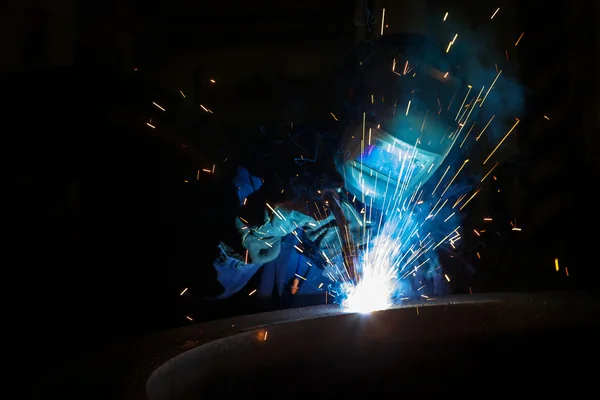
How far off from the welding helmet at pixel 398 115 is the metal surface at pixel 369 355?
0.62m

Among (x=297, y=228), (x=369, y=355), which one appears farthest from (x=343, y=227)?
(x=369, y=355)

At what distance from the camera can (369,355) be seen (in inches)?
56.4

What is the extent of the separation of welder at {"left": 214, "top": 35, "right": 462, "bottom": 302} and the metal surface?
2.14ft

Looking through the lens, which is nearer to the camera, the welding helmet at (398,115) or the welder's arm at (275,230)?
the welding helmet at (398,115)

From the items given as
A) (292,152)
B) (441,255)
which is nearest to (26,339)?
(292,152)

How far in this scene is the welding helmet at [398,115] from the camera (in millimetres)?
2033

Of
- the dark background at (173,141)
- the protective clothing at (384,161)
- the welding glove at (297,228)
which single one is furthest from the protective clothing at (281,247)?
the protective clothing at (384,161)

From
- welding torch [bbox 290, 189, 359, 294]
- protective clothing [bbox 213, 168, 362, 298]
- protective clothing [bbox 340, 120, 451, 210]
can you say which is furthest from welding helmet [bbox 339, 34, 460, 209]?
protective clothing [bbox 213, 168, 362, 298]

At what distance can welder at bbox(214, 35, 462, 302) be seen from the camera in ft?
6.75

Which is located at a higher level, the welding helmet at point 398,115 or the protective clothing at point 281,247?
the welding helmet at point 398,115

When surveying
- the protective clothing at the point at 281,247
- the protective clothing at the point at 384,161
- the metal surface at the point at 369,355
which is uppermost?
the protective clothing at the point at 384,161

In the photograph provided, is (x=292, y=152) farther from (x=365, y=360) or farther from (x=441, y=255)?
(x=365, y=360)

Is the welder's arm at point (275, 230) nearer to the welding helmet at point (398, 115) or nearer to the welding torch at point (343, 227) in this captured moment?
the welding torch at point (343, 227)

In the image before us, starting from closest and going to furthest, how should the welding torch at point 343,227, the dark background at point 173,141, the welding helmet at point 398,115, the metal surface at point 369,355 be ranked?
the metal surface at point 369,355 → the welding helmet at point 398,115 → the dark background at point 173,141 → the welding torch at point 343,227
